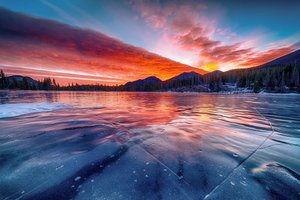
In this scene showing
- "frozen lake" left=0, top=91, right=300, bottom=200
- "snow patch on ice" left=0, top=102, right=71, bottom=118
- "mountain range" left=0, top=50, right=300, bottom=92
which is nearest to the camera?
"frozen lake" left=0, top=91, right=300, bottom=200

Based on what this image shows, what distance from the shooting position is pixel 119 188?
2527 millimetres

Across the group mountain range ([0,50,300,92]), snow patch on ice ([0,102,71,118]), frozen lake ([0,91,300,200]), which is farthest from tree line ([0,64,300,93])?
snow patch on ice ([0,102,71,118])

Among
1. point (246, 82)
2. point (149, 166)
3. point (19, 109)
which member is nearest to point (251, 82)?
point (246, 82)

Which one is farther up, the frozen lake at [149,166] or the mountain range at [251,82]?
the mountain range at [251,82]

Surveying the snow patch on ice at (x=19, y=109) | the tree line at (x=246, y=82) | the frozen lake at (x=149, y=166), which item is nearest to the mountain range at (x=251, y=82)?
the tree line at (x=246, y=82)

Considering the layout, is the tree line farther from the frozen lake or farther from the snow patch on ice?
the snow patch on ice

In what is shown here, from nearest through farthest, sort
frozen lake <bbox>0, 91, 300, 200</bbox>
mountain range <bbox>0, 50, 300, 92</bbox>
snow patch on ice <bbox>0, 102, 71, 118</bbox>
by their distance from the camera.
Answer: frozen lake <bbox>0, 91, 300, 200</bbox>, snow patch on ice <bbox>0, 102, 71, 118</bbox>, mountain range <bbox>0, 50, 300, 92</bbox>

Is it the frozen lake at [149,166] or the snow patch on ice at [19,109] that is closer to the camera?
the frozen lake at [149,166]

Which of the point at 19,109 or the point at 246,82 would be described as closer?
the point at 19,109

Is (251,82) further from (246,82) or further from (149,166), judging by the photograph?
(149,166)

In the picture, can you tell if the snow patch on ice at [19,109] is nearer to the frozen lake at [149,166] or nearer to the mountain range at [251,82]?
the frozen lake at [149,166]

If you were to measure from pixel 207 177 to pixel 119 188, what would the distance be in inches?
76.1

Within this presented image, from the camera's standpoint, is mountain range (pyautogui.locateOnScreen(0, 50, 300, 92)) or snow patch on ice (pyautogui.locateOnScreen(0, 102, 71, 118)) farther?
mountain range (pyautogui.locateOnScreen(0, 50, 300, 92))

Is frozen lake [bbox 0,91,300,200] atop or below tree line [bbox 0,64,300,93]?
below
